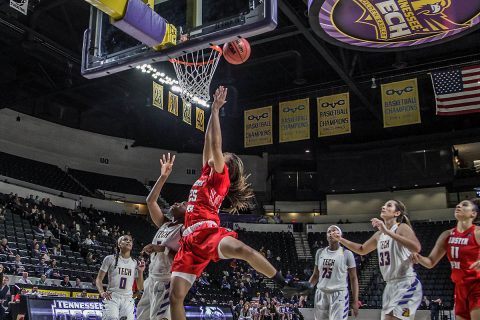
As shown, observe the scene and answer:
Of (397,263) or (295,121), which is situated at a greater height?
(295,121)

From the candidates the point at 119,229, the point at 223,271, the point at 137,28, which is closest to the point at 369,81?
the point at 223,271

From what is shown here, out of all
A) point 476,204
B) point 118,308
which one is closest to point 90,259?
point 118,308

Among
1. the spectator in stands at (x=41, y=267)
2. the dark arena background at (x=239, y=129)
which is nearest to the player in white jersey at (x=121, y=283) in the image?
the dark arena background at (x=239, y=129)

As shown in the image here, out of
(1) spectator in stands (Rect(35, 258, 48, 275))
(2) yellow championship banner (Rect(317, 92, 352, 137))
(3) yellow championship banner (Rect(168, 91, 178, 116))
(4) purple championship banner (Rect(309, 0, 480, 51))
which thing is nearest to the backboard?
(4) purple championship banner (Rect(309, 0, 480, 51))

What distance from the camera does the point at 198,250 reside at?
4727 mm

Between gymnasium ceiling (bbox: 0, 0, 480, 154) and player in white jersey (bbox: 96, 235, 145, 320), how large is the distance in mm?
10077

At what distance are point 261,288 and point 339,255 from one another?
61.4 ft

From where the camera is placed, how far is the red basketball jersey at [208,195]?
16.3 ft

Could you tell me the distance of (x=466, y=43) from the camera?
22.3 m

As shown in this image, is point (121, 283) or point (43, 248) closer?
point (121, 283)

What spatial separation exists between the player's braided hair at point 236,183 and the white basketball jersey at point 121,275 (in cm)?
385

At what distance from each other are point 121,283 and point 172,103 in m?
11.7

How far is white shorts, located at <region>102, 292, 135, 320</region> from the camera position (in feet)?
27.7

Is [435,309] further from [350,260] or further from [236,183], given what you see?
[236,183]
